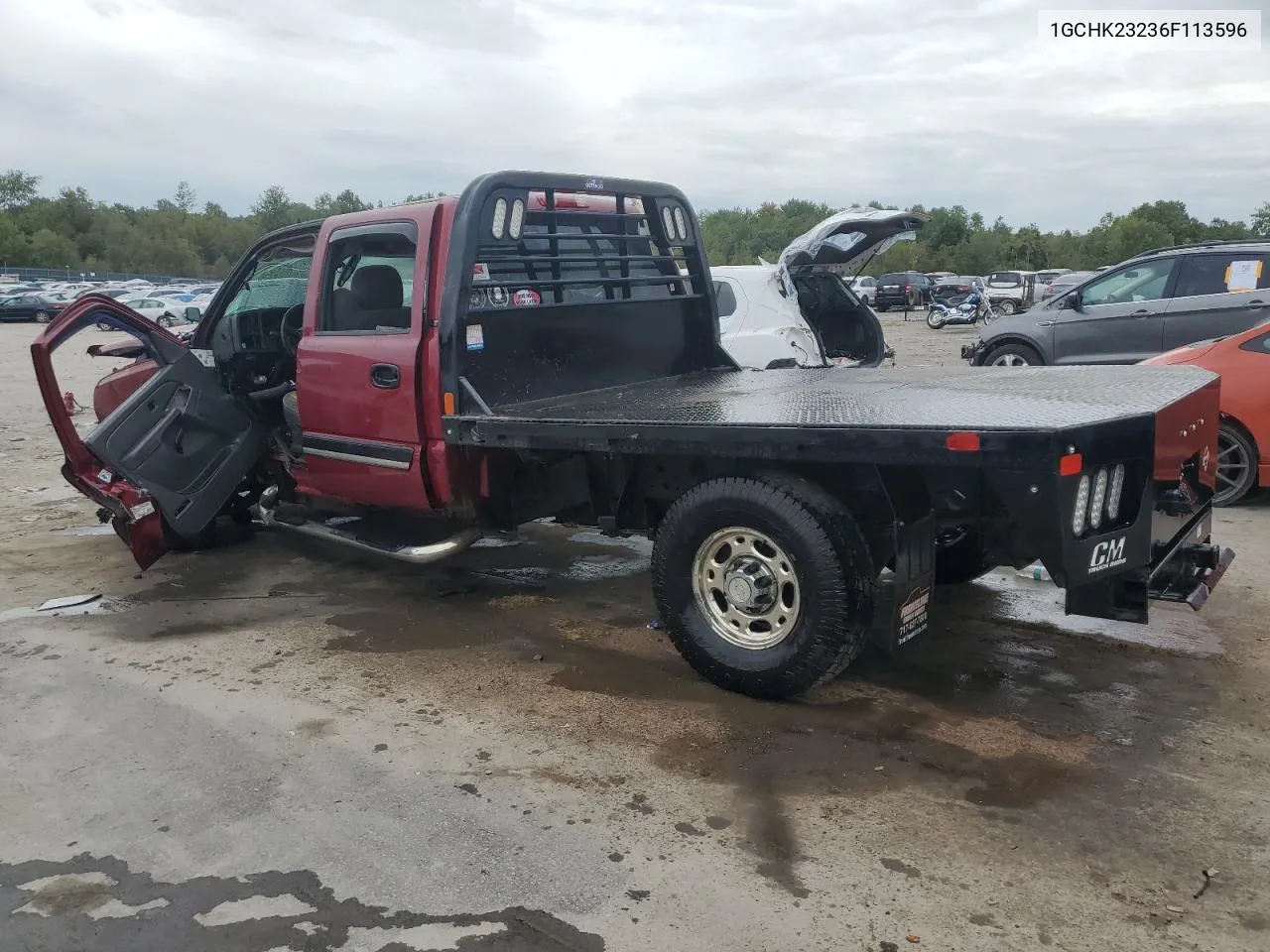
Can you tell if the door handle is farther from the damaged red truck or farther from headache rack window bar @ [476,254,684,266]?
headache rack window bar @ [476,254,684,266]

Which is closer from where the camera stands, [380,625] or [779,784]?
[779,784]

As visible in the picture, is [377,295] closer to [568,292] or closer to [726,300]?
[568,292]

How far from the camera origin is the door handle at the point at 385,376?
5.25 meters

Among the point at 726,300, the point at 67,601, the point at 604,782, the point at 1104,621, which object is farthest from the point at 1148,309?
the point at 67,601

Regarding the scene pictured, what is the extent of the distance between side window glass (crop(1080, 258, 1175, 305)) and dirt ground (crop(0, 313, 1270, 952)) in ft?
18.7

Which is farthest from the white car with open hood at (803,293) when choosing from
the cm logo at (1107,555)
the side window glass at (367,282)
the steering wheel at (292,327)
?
the cm logo at (1107,555)

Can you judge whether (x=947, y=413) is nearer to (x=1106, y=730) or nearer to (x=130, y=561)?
(x=1106, y=730)

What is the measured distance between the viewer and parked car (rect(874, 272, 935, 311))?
3922cm

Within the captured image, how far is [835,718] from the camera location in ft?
13.5

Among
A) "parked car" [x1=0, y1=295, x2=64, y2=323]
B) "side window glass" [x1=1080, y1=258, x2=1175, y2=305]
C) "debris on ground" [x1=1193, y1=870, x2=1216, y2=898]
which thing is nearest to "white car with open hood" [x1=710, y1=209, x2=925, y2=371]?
"side window glass" [x1=1080, y1=258, x2=1175, y2=305]

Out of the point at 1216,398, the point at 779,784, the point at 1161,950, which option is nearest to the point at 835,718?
the point at 779,784

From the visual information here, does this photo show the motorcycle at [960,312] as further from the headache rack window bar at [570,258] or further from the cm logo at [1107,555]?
the cm logo at [1107,555]

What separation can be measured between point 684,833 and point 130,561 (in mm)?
4923

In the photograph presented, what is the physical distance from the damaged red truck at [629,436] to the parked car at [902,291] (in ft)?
113
